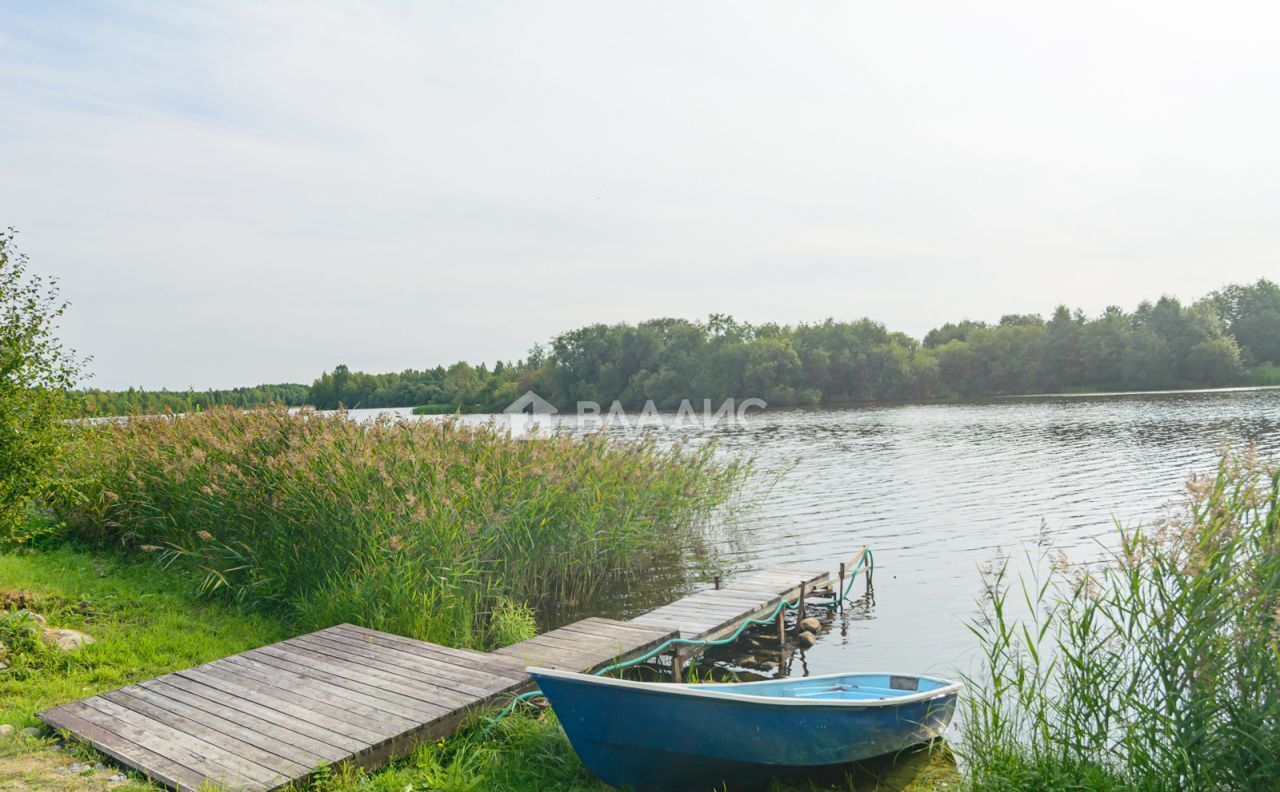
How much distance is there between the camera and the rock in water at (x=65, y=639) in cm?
771

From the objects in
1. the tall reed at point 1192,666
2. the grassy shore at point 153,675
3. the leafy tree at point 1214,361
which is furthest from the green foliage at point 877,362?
the tall reed at point 1192,666

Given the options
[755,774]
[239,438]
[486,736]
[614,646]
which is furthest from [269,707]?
[239,438]

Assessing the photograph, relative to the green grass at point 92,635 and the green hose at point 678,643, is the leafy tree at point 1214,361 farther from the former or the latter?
the green grass at point 92,635

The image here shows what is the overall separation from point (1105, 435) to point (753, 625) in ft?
96.4

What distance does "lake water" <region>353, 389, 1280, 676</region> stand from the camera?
11.1 m

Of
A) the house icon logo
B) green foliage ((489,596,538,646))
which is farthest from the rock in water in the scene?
the house icon logo

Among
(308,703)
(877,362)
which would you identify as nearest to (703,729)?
(308,703)

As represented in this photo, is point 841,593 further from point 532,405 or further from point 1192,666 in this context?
point 532,405

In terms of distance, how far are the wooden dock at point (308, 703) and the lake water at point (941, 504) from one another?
371cm

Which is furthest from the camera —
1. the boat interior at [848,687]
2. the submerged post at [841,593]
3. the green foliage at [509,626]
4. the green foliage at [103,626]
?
the submerged post at [841,593]

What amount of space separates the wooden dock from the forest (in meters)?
62.2

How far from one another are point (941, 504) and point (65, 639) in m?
18.2

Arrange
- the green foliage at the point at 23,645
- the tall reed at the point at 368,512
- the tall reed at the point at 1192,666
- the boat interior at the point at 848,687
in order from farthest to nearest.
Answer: the tall reed at the point at 368,512
the green foliage at the point at 23,645
the boat interior at the point at 848,687
the tall reed at the point at 1192,666

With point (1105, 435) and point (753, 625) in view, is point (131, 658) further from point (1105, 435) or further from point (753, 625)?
point (1105, 435)
